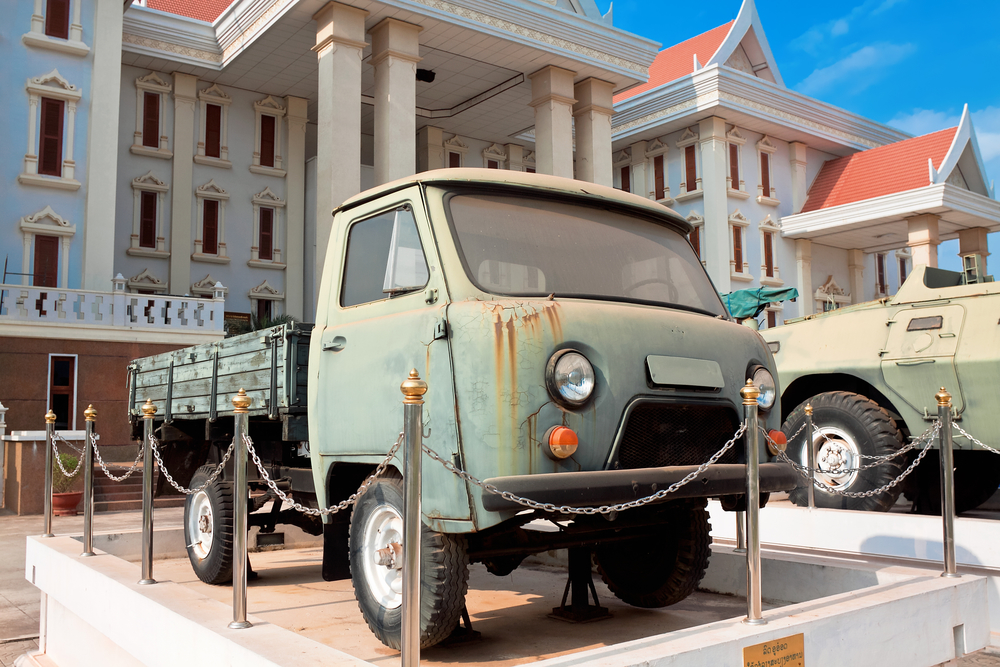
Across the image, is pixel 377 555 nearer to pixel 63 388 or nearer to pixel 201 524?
pixel 201 524

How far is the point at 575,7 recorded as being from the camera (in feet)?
87.8

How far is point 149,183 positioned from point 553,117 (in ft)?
41.9

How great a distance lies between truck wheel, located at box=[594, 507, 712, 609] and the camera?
5.55 meters

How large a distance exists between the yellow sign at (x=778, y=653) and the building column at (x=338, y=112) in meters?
17.9

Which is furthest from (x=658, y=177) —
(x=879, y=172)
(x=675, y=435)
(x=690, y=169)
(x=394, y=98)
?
(x=675, y=435)

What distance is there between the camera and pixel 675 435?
4.51 m

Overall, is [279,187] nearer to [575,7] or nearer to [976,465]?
[575,7]

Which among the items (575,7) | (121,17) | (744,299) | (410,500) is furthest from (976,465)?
(121,17)

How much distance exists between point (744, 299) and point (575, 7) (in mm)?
15196

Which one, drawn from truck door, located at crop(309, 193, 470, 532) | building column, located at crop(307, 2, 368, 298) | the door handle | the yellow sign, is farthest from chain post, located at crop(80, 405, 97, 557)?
building column, located at crop(307, 2, 368, 298)

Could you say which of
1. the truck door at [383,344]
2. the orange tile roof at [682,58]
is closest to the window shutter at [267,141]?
the orange tile roof at [682,58]

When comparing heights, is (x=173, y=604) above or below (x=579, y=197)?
below

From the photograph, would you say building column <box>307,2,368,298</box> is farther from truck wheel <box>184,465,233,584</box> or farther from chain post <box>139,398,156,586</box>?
chain post <box>139,398,156,586</box>

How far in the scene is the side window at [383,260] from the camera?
4617 mm
